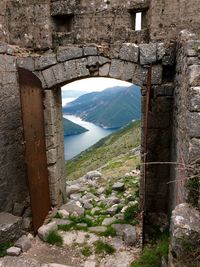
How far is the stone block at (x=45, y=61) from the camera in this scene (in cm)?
550

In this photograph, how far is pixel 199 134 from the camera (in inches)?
126

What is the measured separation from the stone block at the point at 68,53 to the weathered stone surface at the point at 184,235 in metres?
3.52

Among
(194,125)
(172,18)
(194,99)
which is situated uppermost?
(172,18)

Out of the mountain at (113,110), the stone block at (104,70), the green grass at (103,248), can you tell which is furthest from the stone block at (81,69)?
the mountain at (113,110)

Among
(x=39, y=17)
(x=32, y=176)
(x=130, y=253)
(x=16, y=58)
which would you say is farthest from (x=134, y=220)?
(x=39, y=17)

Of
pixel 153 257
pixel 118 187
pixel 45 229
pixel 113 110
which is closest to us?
pixel 153 257

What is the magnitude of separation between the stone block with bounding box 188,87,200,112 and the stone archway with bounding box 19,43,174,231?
2035 mm

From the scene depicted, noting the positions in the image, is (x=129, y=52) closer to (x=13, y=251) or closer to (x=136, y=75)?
(x=136, y=75)

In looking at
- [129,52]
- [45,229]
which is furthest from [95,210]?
[129,52]

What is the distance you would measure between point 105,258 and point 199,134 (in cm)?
267

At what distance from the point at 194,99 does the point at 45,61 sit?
3162mm

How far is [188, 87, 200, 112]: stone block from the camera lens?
3230mm

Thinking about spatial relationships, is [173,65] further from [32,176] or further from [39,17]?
[32,176]

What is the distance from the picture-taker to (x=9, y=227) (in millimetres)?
4812
